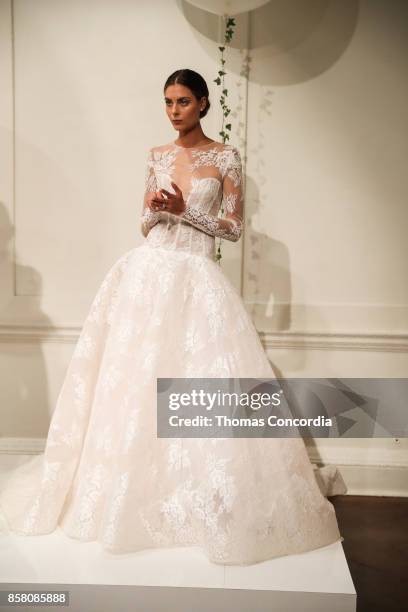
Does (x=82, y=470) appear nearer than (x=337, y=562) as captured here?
No

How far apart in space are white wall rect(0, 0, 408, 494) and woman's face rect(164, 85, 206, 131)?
555 millimetres

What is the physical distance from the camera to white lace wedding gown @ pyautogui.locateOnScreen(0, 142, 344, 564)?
5.60 ft

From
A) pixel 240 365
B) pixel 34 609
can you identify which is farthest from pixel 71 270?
pixel 34 609

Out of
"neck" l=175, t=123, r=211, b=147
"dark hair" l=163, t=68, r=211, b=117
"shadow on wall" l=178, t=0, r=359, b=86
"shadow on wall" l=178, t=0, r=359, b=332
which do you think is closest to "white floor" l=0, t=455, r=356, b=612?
"shadow on wall" l=178, t=0, r=359, b=332

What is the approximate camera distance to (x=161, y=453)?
180 centimetres

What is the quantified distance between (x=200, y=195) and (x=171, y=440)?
86 centimetres

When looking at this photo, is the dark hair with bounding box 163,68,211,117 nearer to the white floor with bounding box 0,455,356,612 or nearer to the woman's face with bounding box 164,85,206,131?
the woman's face with bounding box 164,85,206,131

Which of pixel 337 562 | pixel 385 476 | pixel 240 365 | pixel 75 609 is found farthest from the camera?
pixel 385 476

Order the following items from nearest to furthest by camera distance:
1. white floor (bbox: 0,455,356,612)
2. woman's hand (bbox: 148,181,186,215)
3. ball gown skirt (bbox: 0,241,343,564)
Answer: white floor (bbox: 0,455,356,612) < ball gown skirt (bbox: 0,241,343,564) < woman's hand (bbox: 148,181,186,215)

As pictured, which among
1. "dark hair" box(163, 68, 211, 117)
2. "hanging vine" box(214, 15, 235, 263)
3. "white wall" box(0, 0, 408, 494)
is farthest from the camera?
"white wall" box(0, 0, 408, 494)

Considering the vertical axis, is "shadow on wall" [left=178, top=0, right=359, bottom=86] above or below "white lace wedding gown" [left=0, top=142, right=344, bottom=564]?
above

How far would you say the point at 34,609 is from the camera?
1549mm

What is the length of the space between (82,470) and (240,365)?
2.12 ft

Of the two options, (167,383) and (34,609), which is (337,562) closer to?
(167,383)
